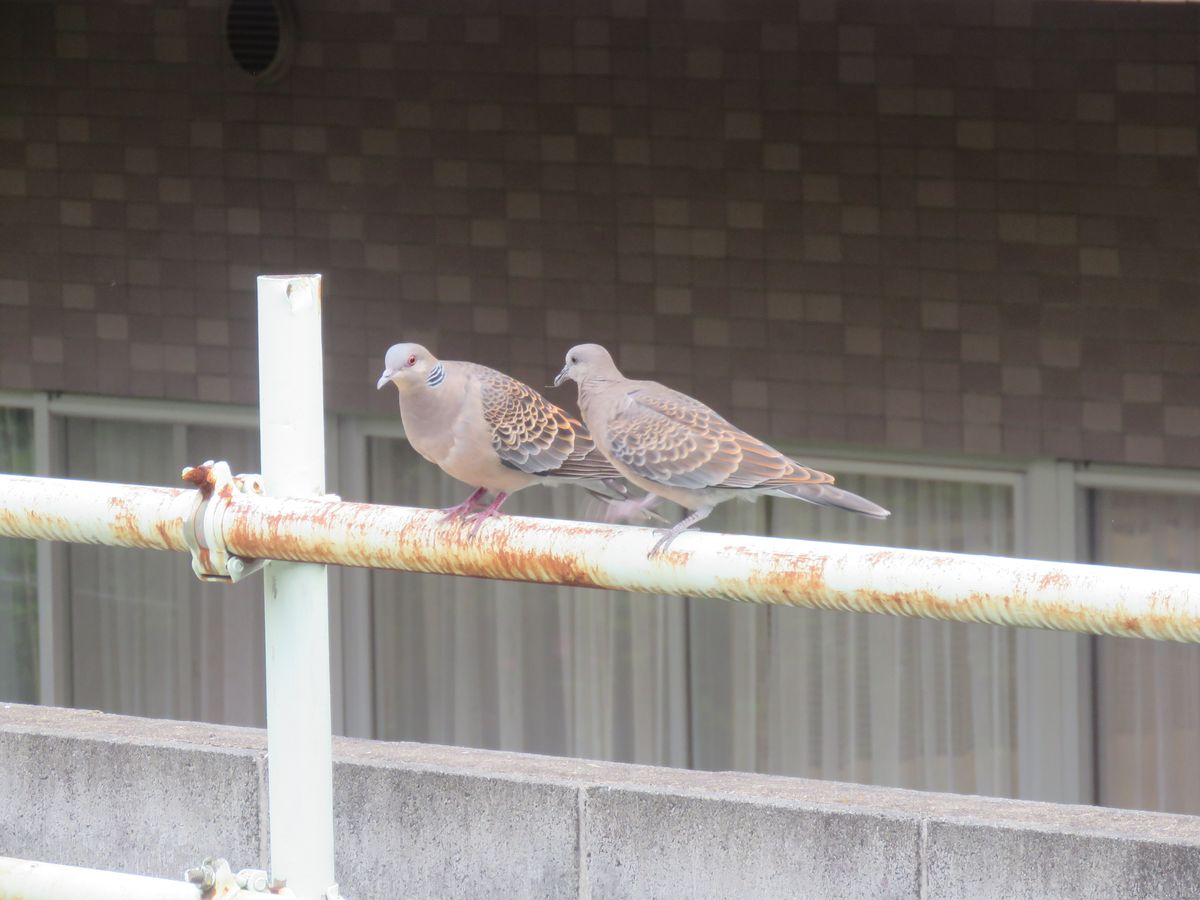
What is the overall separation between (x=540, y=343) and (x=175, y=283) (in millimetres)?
1468

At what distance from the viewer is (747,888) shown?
3.37m

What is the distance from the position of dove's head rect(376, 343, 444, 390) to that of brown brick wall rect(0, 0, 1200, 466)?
9.42ft

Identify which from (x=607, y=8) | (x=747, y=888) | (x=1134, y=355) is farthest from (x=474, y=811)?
(x=607, y=8)

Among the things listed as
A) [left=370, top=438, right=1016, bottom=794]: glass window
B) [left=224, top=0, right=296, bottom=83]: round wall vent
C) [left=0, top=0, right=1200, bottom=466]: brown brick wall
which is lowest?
[left=370, top=438, right=1016, bottom=794]: glass window

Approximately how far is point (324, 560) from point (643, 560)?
368 millimetres

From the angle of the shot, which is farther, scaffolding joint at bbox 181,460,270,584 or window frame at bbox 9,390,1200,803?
window frame at bbox 9,390,1200,803

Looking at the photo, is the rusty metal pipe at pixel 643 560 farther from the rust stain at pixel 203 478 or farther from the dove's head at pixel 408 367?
the dove's head at pixel 408 367

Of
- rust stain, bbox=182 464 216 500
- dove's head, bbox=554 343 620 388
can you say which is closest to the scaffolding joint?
rust stain, bbox=182 464 216 500

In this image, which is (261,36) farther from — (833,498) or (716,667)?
(833,498)

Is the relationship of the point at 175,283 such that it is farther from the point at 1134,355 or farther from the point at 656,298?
the point at 1134,355

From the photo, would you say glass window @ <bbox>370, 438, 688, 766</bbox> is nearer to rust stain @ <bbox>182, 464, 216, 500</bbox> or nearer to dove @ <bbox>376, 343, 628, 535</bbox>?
dove @ <bbox>376, 343, 628, 535</bbox>

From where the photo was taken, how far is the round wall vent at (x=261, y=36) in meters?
6.51

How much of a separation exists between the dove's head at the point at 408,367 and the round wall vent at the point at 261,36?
3566mm

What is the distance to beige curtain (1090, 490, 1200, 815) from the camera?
581 centimetres
